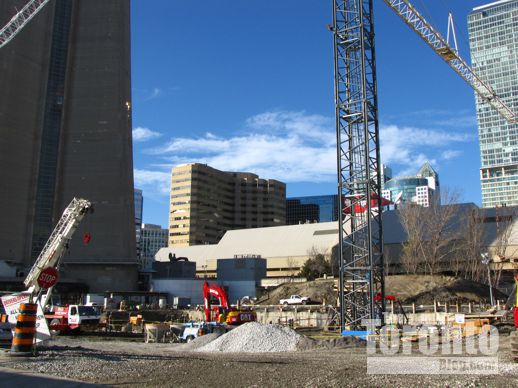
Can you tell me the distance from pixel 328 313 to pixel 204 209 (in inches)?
5768

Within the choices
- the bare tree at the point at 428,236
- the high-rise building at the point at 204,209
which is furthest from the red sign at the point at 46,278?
the high-rise building at the point at 204,209

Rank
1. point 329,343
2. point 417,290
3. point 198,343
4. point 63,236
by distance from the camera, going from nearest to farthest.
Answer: point 329,343 < point 198,343 < point 63,236 < point 417,290

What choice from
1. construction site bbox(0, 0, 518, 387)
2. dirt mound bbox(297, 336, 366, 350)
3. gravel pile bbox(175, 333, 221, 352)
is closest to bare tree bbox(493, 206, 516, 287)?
construction site bbox(0, 0, 518, 387)

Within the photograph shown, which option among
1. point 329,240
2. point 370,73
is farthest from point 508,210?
point 370,73

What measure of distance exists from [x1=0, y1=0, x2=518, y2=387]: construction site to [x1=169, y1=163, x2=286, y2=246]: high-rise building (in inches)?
3554

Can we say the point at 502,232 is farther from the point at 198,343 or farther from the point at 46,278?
the point at 46,278

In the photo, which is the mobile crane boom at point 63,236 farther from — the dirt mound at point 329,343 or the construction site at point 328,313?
the dirt mound at point 329,343

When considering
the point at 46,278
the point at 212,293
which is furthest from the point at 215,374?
the point at 212,293

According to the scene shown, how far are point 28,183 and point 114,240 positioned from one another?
18.1m

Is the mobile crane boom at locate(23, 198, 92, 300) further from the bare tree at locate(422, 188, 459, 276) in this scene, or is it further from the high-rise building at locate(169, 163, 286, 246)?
the high-rise building at locate(169, 163, 286, 246)

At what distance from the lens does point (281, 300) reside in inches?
2522

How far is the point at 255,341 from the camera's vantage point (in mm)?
25203

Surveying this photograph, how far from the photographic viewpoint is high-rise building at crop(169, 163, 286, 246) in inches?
7333

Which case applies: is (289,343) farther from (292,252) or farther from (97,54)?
(292,252)
